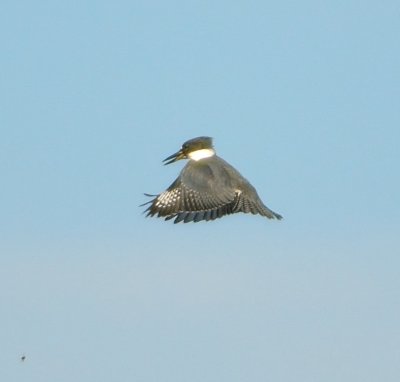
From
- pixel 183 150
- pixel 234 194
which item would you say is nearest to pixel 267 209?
pixel 234 194

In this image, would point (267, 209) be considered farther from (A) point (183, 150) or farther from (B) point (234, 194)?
(A) point (183, 150)

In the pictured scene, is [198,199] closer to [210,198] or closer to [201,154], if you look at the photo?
[210,198]

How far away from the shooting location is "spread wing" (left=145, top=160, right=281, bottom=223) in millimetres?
23234

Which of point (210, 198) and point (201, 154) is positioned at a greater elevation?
point (201, 154)

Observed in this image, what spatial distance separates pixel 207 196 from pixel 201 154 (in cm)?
158

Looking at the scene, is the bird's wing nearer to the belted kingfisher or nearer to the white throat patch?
the belted kingfisher

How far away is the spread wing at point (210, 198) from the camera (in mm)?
23234

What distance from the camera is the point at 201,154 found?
24.6 m

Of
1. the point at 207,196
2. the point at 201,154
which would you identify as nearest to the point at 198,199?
the point at 207,196

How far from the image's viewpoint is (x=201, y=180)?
23312 millimetres

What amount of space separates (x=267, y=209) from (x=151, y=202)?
182 cm

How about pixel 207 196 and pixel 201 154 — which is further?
pixel 201 154

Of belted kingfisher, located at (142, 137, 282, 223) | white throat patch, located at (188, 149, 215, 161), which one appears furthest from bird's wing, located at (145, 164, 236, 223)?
white throat patch, located at (188, 149, 215, 161)

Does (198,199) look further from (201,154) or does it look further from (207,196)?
(201,154)
